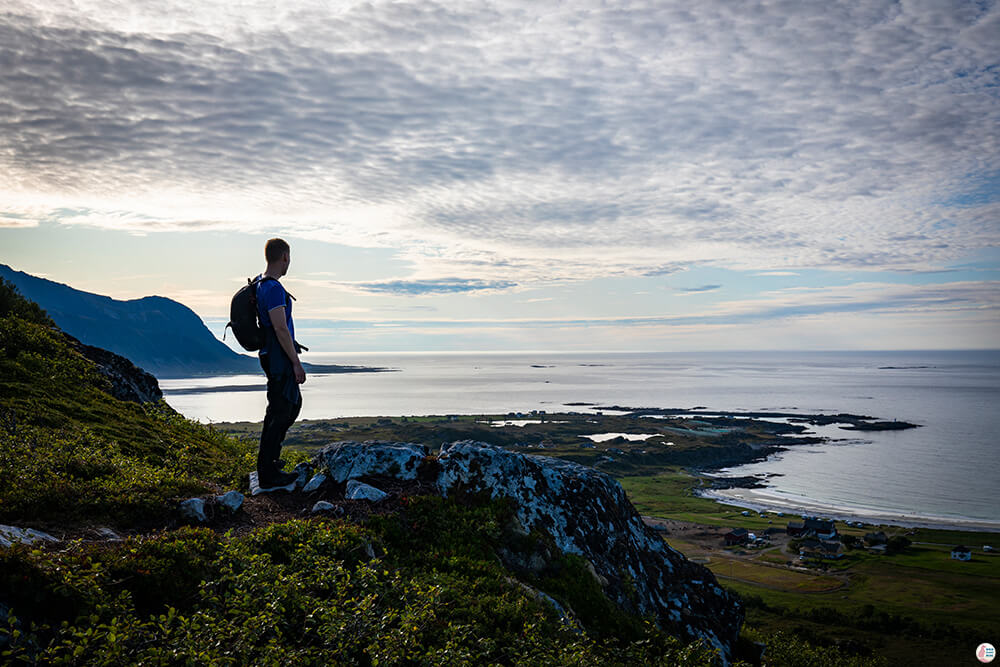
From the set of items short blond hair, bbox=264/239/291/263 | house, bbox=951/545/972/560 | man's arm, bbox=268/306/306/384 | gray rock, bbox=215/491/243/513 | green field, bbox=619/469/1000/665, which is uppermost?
short blond hair, bbox=264/239/291/263

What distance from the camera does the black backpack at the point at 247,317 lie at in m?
10.1

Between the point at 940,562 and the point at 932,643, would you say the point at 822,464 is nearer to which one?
the point at 940,562

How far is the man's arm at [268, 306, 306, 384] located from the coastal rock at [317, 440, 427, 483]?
2067 mm

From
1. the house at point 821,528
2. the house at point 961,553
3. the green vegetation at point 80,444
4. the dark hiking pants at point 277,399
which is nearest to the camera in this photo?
the green vegetation at point 80,444

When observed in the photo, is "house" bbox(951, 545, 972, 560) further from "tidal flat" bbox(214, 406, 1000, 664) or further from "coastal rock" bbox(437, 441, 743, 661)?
"coastal rock" bbox(437, 441, 743, 661)

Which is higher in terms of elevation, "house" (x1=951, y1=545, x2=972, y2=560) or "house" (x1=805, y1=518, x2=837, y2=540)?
"house" (x1=805, y1=518, x2=837, y2=540)

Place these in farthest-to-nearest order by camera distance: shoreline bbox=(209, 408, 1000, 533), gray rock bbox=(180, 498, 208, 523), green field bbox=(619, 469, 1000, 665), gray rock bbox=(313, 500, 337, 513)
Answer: shoreline bbox=(209, 408, 1000, 533)
green field bbox=(619, 469, 1000, 665)
gray rock bbox=(313, 500, 337, 513)
gray rock bbox=(180, 498, 208, 523)

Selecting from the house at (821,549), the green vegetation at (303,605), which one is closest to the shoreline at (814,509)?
the house at (821,549)

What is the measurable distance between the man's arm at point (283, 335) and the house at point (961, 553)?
102 meters

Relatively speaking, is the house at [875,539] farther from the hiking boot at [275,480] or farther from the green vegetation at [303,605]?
the hiking boot at [275,480]

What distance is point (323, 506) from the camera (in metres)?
9.48

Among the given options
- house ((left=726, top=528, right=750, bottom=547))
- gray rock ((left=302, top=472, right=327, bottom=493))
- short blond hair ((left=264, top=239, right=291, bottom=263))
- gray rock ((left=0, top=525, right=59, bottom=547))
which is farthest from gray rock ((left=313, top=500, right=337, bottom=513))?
house ((left=726, top=528, right=750, bottom=547))

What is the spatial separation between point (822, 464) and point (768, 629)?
89.1 meters

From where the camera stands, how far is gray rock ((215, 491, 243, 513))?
30.1 feet
